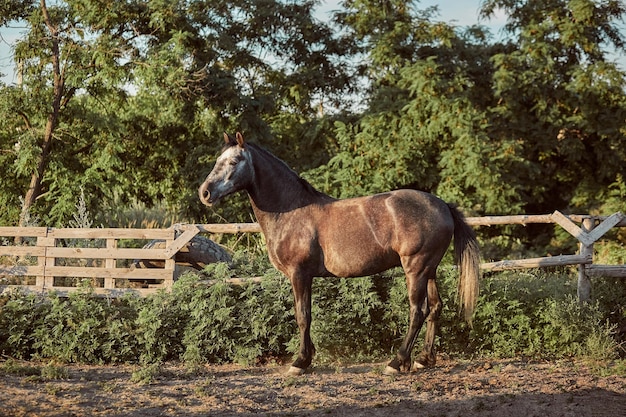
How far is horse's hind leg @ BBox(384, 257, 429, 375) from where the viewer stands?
657cm

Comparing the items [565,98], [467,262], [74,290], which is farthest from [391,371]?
[565,98]

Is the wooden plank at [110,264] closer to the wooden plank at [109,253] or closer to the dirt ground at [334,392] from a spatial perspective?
the wooden plank at [109,253]

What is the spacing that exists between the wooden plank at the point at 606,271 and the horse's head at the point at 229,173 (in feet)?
13.8

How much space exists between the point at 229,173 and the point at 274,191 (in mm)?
544

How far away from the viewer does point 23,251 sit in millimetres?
8891

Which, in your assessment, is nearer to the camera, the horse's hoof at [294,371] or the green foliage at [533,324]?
the horse's hoof at [294,371]

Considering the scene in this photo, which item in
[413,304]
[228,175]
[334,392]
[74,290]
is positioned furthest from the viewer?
[74,290]

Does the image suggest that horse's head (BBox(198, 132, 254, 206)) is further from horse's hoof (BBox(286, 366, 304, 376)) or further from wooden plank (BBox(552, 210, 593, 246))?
wooden plank (BBox(552, 210, 593, 246))

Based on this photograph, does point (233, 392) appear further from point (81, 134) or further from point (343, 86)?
point (343, 86)

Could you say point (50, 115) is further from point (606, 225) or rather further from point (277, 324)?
point (606, 225)

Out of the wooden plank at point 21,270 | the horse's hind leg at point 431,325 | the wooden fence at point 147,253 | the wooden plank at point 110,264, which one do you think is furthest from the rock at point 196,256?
the horse's hind leg at point 431,325

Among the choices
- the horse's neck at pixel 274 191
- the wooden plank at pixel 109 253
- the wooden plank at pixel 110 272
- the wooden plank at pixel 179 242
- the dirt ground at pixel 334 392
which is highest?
the horse's neck at pixel 274 191

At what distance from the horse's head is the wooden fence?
5.61 feet

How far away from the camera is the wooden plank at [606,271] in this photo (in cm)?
830
